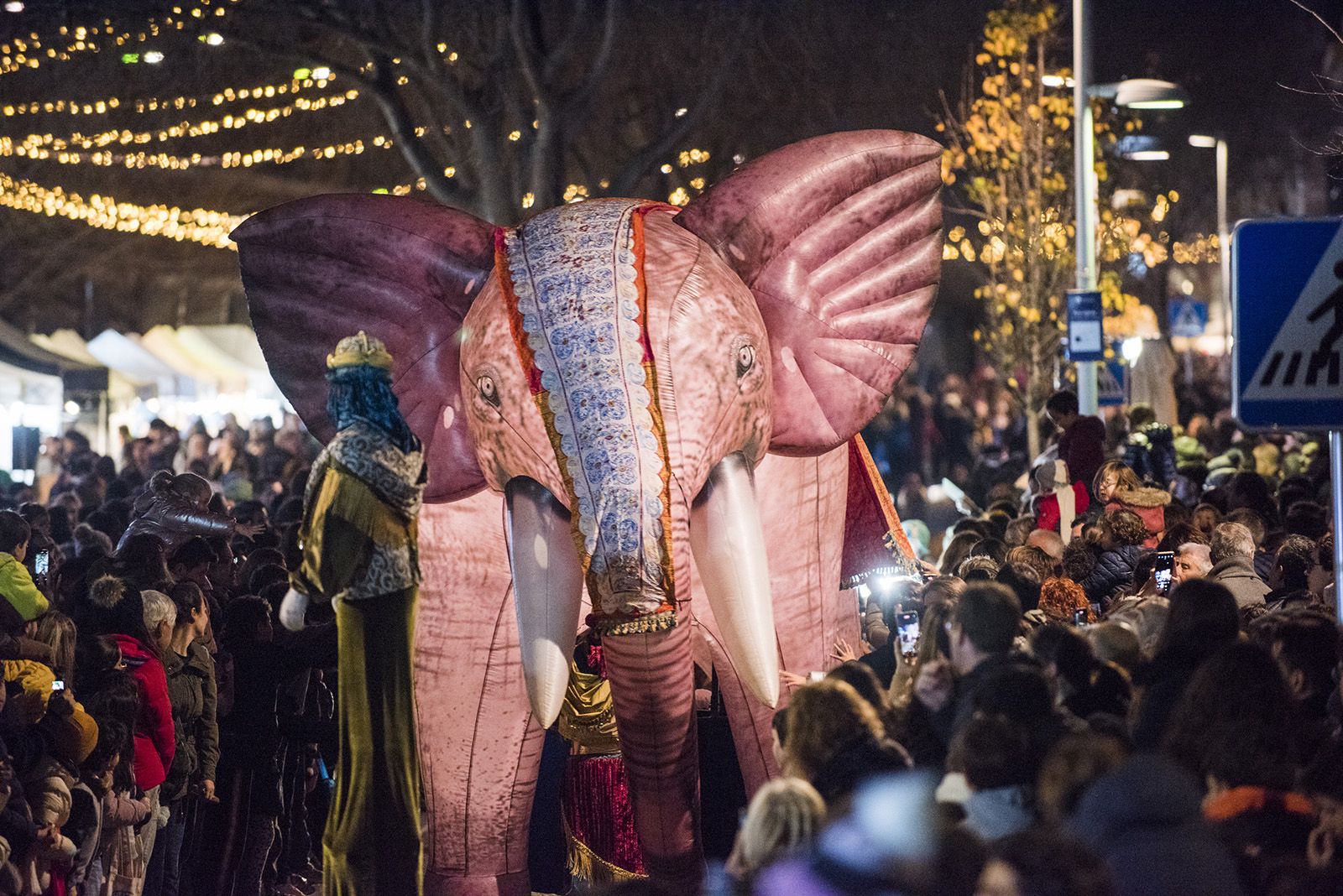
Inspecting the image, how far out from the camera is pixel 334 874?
601 cm

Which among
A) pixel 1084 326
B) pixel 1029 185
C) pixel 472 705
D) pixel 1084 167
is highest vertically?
pixel 1029 185

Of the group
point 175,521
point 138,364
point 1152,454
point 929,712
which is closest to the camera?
point 929,712

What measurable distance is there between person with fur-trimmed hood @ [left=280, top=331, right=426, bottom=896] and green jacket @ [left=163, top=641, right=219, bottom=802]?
6.32ft

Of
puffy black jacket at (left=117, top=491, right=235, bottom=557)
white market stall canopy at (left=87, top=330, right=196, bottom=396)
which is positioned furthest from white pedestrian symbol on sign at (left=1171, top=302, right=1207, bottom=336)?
puffy black jacket at (left=117, top=491, right=235, bottom=557)

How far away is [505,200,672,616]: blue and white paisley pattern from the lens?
630 centimetres

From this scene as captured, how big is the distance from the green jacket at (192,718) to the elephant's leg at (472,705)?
96cm

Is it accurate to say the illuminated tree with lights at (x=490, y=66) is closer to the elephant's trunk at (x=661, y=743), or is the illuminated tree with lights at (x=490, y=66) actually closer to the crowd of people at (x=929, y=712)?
the crowd of people at (x=929, y=712)

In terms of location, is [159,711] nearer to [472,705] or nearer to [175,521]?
[472,705]

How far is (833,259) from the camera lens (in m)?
7.77

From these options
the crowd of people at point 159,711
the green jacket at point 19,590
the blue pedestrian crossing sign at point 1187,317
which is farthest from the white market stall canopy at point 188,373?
the green jacket at point 19,590

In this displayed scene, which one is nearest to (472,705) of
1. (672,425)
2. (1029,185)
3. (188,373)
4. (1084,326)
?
(672,425)

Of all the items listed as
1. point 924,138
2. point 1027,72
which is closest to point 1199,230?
point 1027,72

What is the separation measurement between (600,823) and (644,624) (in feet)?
6.40

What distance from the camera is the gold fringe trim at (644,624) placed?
6.29 metres
